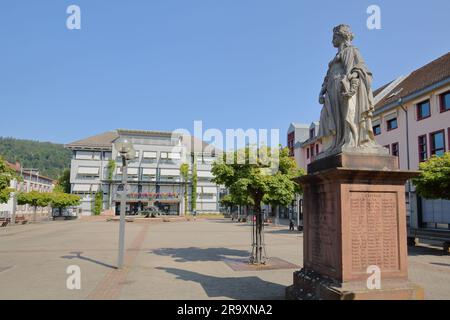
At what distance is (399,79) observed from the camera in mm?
35719

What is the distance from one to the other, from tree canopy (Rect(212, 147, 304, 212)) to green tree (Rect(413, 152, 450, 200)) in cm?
671

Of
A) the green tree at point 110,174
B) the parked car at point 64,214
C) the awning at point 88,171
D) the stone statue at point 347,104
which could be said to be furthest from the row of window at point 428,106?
the awning at point 88,171

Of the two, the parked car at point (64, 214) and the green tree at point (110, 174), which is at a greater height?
the green tree at point (110, 174)

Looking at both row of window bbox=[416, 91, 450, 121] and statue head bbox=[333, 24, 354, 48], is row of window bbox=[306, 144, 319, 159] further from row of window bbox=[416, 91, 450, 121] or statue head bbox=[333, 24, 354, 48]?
statue head bbox=[333, 24, 354, 48]

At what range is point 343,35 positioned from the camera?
7.13m

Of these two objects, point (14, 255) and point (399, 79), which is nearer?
point (14, 255)

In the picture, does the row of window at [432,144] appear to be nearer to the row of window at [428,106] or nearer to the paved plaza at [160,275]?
the row of window at [428,106]

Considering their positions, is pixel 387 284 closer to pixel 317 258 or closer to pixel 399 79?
pixel 317 258

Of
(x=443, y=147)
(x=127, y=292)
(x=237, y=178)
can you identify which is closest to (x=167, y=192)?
(x=443, y=147)

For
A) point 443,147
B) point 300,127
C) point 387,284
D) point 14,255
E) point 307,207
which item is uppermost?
A: point 300,127

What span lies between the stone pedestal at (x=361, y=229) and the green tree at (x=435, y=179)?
11.3 metres

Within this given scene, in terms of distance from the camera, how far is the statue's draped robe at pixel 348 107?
21.7ft

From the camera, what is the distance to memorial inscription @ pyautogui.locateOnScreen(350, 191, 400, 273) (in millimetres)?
6051
